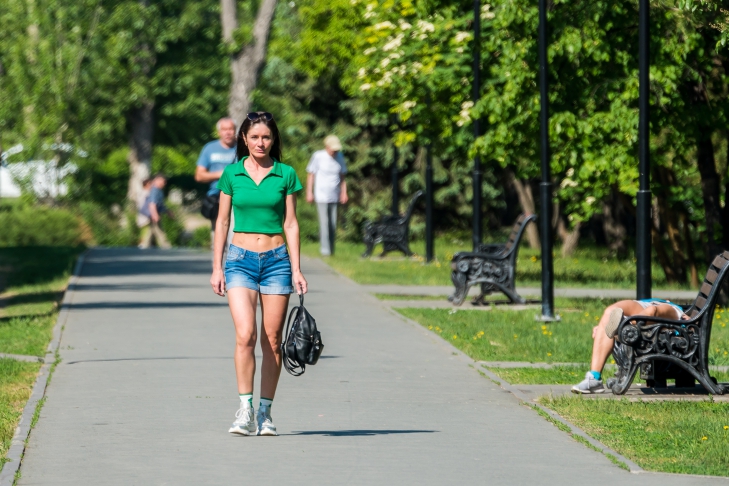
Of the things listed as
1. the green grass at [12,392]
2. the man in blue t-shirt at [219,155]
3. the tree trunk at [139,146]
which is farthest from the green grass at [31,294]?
the tree trunk at [139,146]

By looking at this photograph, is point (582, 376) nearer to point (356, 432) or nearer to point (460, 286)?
point (356, 432)

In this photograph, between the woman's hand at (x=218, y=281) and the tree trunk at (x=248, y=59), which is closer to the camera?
the woman's hand at (x=218, y=281)

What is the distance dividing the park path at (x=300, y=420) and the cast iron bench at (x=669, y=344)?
0.77 meters

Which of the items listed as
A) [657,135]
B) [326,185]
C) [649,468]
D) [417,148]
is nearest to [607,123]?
[657,135]

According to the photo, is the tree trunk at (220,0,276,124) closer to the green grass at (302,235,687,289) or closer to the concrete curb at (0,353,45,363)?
the green grass at (302,235,687,289)

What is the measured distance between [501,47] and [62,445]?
10.9 metres

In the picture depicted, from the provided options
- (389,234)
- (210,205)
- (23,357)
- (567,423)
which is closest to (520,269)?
(389,234)

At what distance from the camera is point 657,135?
17219 millimetres

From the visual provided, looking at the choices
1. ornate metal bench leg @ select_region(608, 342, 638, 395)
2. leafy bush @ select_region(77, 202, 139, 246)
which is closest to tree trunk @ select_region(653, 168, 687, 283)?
ornate metal bench leg @ select_region(608, 342, 638, 395)

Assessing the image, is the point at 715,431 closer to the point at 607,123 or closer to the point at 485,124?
the point at 607,123

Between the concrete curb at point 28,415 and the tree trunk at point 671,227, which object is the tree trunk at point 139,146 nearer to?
the tree trunk at point 671,227

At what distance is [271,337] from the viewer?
820cm

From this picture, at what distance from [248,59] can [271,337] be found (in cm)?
2810

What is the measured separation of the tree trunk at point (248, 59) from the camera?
35.5 metres
